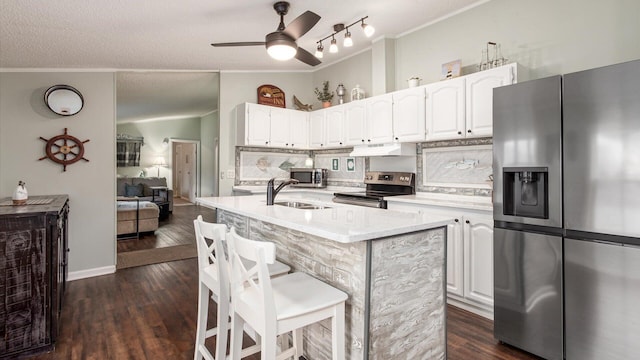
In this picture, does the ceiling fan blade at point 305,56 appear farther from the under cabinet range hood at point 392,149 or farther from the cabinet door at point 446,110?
the under cabinet range hood at point 392,149

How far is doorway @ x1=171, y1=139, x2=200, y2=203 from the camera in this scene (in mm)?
9930

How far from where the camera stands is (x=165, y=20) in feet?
9.00

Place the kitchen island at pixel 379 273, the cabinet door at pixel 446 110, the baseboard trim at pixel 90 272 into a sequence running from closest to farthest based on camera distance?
the kitchen island at pixel 379 273
the cabinet door at pixel 446 110
the baseboard trim at pixel 90 272

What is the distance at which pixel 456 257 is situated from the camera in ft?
9.16

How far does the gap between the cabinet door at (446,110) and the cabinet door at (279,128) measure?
7.05ft

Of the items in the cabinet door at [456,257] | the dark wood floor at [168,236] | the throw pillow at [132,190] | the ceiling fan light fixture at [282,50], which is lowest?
the dark wood floor at [168,236]

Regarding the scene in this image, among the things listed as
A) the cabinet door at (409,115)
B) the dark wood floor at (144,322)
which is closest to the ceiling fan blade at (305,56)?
the cabinet door at (409,115)

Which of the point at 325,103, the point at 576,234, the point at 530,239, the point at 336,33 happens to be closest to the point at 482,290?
the point at 530,239

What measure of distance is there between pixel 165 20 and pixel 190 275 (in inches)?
102

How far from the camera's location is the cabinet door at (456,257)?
2.76 meters

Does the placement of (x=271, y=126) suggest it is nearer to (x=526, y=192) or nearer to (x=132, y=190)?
(x=526, y=192)

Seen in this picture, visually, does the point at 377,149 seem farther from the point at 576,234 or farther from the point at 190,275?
the point at 190,275

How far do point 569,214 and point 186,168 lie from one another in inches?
412

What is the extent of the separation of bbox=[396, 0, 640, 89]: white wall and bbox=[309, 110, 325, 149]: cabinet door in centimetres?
152
